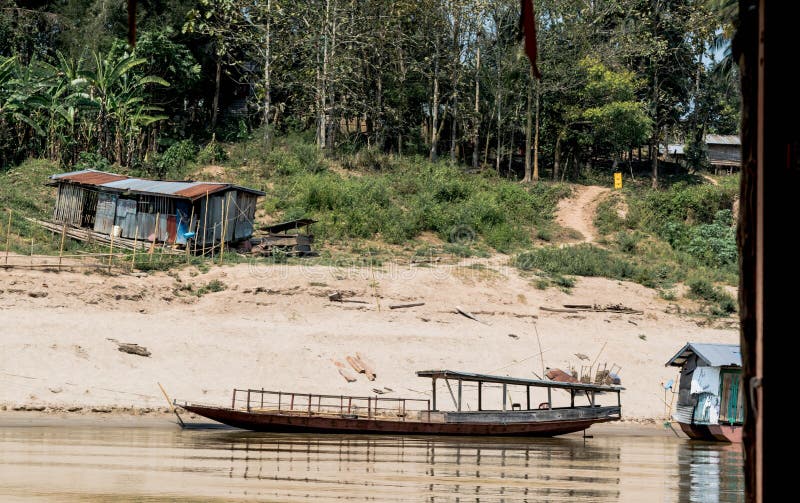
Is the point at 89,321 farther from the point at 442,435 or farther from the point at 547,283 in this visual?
the point at 547,283

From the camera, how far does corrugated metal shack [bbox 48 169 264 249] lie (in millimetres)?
34500

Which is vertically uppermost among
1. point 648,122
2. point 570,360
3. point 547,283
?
point 648,122

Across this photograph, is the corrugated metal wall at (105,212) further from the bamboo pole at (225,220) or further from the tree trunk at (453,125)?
the tree trunk at (453,125)

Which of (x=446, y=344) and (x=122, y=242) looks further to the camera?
(x=122, y=242)

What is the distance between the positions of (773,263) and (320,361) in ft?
74.7

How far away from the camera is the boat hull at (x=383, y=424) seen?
71.7 feet

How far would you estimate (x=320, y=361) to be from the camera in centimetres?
2614

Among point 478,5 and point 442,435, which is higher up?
point 478,5

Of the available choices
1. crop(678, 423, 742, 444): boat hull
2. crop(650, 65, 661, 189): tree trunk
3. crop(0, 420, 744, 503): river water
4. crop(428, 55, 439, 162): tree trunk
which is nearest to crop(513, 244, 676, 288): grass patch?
crop(678, 423, 742, 444): boat hull

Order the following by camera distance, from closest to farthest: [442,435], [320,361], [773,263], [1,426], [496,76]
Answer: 1. [773,263]
2. [1,426]
3. [442,435]
4. [320,361]
5. [496,76]

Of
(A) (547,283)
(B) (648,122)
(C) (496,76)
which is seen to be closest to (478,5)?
(C) (496,76)

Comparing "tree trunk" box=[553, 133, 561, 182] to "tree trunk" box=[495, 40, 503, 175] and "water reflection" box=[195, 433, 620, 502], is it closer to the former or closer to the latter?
"tree trunk" box=[495, 40, 503, 175]

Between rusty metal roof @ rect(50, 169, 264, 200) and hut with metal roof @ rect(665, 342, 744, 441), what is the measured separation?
60.4ft

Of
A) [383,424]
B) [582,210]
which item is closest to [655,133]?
[582,210]
